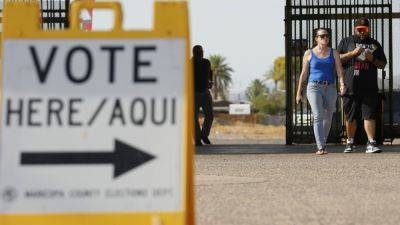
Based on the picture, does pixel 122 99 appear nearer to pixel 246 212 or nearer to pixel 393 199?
pixel 246 212

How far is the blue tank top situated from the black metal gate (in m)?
3.29

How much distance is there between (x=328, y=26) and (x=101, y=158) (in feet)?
41.1

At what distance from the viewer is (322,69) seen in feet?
44.5

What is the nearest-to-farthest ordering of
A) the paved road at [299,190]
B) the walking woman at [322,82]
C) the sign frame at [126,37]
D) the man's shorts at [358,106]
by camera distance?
the sign frame at [126,37] < the paved road at [299,190] < the walking woman at [322,82] < the man's shorts at [358,106]

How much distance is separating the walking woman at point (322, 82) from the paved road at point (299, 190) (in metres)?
0.48

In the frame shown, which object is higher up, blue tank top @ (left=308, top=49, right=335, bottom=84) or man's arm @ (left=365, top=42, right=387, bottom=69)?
man's arm @ (left=365, top=42, right=387, bottom=69)

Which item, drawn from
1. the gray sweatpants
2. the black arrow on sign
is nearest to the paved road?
the gray sweatpants

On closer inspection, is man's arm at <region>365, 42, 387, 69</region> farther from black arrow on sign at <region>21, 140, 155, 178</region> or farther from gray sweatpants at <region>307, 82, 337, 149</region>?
black arrow on sign at <region>21, 140, 155, 178</region>

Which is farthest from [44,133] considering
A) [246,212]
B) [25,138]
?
[246,212]

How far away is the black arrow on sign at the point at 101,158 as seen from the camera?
16.5ft

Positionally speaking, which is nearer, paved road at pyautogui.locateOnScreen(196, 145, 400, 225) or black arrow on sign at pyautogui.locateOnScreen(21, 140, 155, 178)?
black arrow on sign at pyautogui.locateOnScreen(21, 140, 155, 178)

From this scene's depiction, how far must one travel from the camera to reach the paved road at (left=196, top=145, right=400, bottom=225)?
6957 mm

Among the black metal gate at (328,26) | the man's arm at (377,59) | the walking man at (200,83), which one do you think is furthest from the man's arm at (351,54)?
the walking man at (200,83)

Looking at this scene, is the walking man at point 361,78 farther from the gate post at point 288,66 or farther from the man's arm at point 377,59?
the gate post at point 288,66
